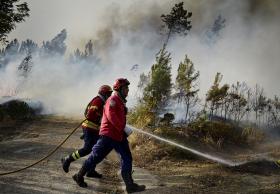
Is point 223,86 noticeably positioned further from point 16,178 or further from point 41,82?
point 16,178

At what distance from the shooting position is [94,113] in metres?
7.98

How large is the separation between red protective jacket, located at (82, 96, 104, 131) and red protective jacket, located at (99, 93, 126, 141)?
3.49ft

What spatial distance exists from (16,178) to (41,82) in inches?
2316

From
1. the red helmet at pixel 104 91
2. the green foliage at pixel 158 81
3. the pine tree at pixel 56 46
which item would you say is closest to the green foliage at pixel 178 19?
the green foliage at pixel 158 81

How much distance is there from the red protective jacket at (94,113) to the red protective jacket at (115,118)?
3.49 feet

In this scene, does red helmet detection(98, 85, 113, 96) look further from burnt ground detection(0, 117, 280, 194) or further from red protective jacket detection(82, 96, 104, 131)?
burnt ground detection(0, 117, 280, 194)

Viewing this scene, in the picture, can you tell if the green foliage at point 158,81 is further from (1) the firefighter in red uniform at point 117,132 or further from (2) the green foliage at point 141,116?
(1) the firefighter in red uniform at point 117,132

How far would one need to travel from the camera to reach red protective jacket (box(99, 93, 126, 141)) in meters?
6.73

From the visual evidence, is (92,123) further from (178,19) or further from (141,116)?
(178,19)

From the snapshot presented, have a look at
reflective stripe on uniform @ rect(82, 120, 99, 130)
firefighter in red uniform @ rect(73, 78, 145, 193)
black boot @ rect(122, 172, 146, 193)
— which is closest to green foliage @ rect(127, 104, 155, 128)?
reflective stripe on uniform @ rect(82, 120, 99, 130)

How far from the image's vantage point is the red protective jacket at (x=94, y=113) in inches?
313

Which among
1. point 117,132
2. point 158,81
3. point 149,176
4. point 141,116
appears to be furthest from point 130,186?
point 158,81

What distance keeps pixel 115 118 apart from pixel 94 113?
136 cm

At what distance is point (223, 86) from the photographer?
182ft
